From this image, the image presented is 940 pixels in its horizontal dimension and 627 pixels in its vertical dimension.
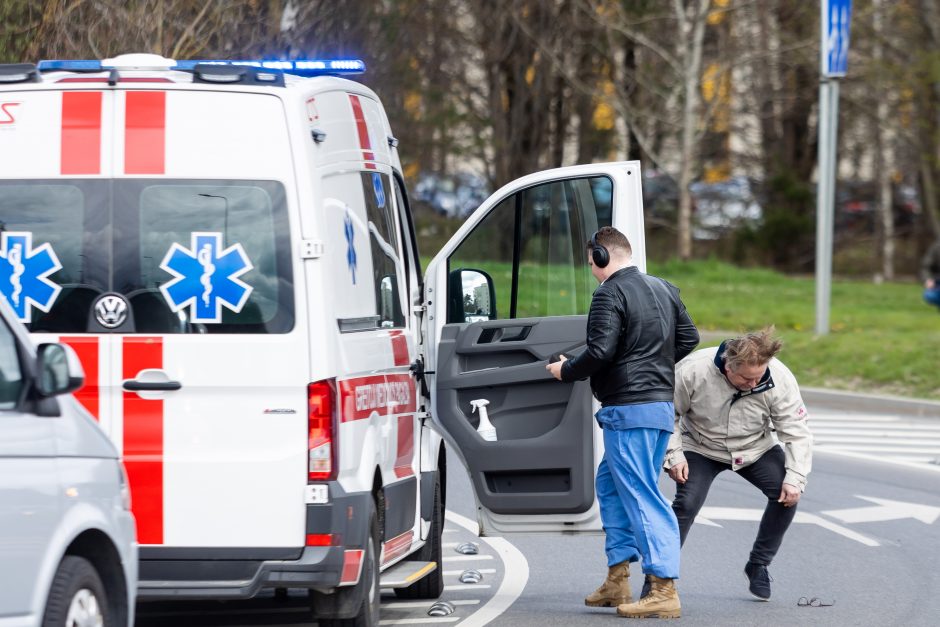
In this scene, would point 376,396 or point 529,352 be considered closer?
point 376,396

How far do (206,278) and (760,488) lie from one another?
3.43 m

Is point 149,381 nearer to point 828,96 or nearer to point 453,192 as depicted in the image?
point 828,96

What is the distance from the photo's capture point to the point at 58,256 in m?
6.07

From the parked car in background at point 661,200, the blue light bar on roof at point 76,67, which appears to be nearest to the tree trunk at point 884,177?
the parked car in background at point 661,200

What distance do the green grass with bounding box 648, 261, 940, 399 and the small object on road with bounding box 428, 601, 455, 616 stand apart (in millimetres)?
11681

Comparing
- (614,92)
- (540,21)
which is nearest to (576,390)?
(540,21)

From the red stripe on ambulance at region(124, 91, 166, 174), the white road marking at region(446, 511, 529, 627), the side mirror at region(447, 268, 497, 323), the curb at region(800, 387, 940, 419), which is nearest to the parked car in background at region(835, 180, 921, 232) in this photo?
the curb at region(800, 387, 940, 419)

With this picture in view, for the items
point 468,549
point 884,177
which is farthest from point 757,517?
point 884,177

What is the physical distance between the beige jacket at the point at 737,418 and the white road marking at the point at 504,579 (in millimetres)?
1072

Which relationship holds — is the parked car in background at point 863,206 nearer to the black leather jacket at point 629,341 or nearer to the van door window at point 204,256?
the black leather jacket at point 629,341

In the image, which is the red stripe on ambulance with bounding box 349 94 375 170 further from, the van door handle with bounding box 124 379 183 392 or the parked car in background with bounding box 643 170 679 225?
the parked car in background with bounding box 643 170 679 225

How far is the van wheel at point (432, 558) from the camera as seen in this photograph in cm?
811

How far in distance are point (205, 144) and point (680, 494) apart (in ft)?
10.7

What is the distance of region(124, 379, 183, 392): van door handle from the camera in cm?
594
